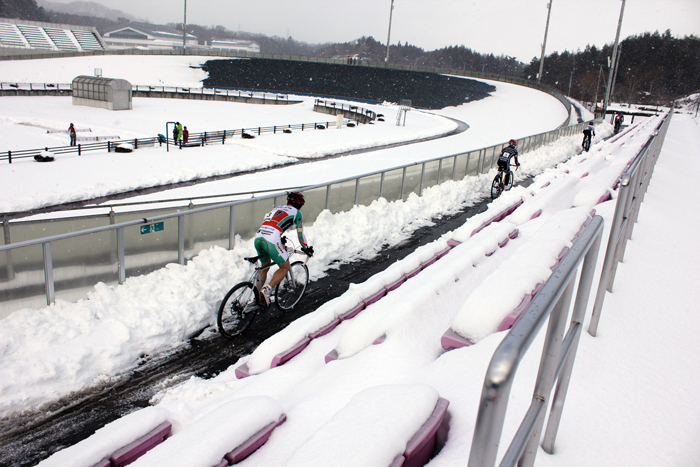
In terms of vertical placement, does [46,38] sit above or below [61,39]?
below

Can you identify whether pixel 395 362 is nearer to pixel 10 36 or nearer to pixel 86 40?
pixel 10 36

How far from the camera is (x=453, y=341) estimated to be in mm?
4191

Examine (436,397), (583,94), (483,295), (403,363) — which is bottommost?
(403,363)

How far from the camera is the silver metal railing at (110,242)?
6.74 metres

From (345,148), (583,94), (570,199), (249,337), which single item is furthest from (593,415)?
(583,94)

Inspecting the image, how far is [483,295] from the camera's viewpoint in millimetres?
4141

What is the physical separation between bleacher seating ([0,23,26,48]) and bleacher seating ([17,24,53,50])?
1.47 m

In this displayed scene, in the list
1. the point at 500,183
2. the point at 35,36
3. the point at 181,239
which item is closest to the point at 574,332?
the point at 181,239

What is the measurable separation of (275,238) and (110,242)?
2752 mm

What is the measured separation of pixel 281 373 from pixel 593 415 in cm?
357

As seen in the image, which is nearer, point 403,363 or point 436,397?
point 436,397

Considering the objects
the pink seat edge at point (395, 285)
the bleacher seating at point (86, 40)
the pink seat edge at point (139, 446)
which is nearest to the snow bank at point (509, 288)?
the pink seat edge at point (139, 446)

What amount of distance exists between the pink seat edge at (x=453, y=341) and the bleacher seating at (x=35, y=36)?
116272 millimetres

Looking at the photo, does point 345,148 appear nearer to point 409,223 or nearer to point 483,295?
point 409,223
